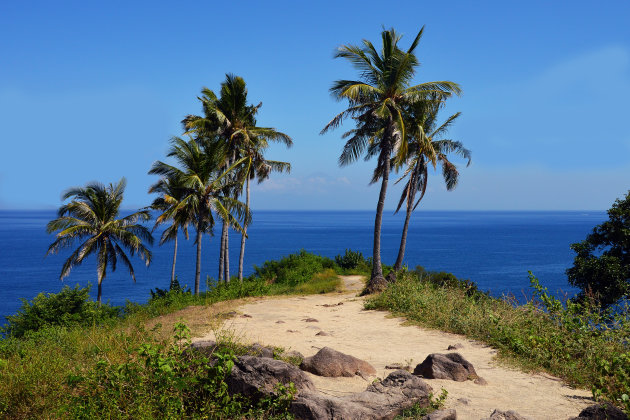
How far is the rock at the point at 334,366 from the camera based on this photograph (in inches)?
293

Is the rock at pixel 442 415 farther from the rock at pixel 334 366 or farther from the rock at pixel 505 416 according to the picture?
the rock at pixel 334 366

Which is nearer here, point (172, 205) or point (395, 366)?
point (395, 366)

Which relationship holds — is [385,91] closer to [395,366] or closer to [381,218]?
[381,218]

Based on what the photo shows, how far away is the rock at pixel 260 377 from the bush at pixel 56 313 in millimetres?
13600

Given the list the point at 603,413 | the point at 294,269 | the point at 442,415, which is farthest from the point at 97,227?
the point at 603,413

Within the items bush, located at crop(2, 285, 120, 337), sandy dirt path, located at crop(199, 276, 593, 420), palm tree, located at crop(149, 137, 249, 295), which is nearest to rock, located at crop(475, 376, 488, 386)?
sandy dirt path, located at crop(199, 276, 593, 420)

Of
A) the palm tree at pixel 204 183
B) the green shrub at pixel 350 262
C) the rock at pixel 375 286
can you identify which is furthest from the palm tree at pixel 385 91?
the green shrub at pixel 350 262

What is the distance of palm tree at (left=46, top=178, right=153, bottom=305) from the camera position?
27.3 meters

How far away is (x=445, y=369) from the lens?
7586 millimetres

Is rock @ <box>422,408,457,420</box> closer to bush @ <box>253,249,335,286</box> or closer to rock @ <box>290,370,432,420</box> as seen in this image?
rock @ <box>290,370,432,420</box>

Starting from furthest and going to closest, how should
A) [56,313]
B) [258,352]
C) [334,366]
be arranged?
1. [56,313]
2. [334,366]
3. [258,352]

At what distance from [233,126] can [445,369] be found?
72.1ft

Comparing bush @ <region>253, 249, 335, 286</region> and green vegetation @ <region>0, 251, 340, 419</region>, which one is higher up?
green vegetation @ <region>0, 251, 340, 419</region>

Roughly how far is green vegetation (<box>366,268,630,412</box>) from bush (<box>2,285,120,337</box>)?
44.4 ft
